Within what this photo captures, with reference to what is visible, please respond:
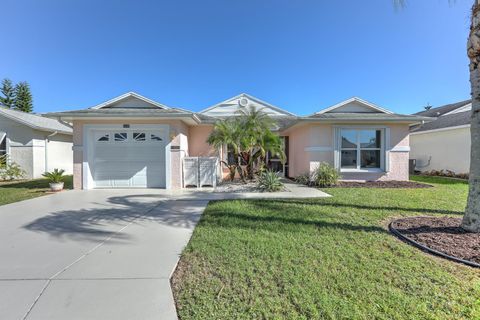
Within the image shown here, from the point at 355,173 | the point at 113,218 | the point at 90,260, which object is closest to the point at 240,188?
the point at 113,218

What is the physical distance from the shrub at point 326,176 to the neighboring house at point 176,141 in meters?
0.63

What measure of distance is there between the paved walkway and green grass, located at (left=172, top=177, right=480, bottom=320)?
1.30 ft

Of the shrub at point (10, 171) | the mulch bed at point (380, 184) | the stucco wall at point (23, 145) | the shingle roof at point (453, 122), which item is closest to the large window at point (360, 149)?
the mulch bed at point (380, 184)

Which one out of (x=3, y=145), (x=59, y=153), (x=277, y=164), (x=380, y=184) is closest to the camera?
(x=380, y=184)

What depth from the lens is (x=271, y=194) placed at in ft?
27.2

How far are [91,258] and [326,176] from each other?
9.29 meters

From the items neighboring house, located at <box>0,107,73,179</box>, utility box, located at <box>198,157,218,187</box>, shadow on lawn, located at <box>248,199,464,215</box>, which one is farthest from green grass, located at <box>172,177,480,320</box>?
neighboring house, located at <box>0,107,73,179</box>

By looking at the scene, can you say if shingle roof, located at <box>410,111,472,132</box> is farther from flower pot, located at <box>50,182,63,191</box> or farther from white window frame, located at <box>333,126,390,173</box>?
flower pot, located at <box>50,182,63,191</box>

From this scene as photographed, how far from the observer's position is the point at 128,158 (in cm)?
1014

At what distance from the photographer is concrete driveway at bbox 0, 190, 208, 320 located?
239 cm

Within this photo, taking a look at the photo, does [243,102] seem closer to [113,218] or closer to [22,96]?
[113,218]

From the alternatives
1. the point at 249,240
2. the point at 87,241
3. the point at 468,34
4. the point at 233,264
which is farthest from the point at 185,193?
the point at 468,34

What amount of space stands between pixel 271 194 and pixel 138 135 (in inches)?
260

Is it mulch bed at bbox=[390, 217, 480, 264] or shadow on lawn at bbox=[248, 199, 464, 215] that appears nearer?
mulch bed at bbox=[390, 217, 480, 264]
